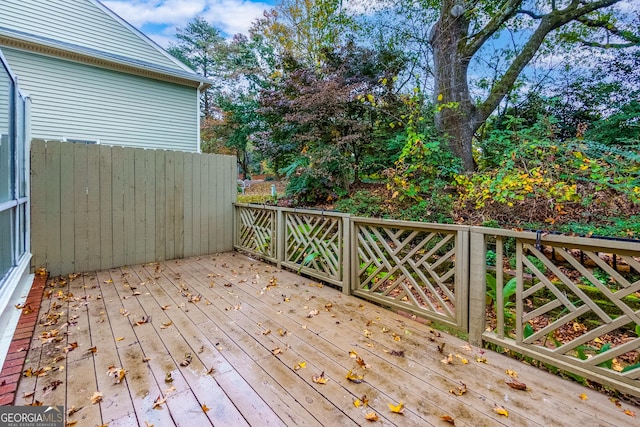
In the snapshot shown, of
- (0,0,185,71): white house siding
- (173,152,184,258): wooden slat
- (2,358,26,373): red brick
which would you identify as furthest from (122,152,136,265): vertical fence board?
(0,0,185,71): white house siding

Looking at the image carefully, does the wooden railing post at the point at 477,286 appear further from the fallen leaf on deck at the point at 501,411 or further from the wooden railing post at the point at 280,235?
the wooden railing post at the point at 280,235

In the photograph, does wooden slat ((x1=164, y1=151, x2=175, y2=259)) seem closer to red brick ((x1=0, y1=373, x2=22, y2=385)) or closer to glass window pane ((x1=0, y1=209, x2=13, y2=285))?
glass window pane ((x1=0, y1=209, x2=13, y2=285))

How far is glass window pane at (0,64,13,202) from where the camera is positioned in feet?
7.93

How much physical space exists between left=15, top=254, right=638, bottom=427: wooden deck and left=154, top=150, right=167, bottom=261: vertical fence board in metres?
1.51

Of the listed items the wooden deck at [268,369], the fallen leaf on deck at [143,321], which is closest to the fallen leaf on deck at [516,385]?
the wooden deck at [268,369]

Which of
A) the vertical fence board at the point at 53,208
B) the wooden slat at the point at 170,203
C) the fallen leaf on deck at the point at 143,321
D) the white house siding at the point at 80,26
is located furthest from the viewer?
the white house siding at the point at 80,26

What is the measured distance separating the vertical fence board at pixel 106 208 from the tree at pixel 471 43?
5.66 m

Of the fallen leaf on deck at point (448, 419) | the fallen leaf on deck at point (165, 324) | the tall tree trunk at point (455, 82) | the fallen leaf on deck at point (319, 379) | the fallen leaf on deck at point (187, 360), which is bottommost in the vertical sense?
the fallen leaf on deck at point (448, 419)

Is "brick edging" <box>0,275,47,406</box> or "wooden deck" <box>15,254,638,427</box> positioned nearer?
"wooden deck" <box>15,254,638,427</box>

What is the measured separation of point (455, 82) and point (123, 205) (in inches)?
246

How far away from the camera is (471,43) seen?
19.7 feet

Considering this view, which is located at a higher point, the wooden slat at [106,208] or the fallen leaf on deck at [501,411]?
the wooden slat at [106,208]

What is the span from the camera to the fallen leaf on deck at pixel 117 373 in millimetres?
1795

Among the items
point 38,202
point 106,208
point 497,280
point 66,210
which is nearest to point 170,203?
point 106,208
